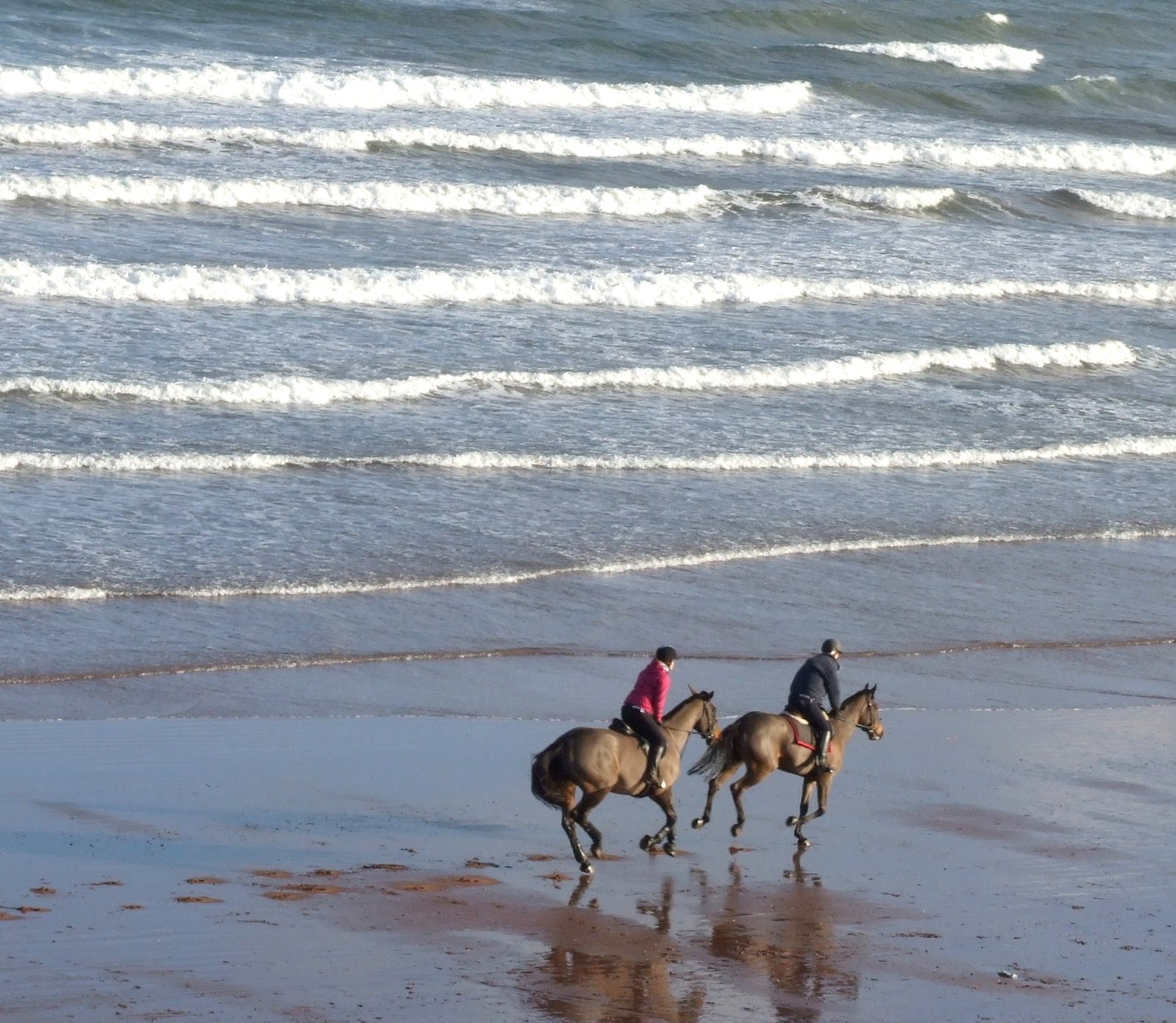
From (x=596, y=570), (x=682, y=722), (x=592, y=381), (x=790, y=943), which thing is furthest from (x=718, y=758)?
(x=592, y=381)

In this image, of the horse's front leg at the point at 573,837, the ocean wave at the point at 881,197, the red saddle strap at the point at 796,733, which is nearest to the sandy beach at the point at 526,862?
the horse's front leg at the point at 573,837

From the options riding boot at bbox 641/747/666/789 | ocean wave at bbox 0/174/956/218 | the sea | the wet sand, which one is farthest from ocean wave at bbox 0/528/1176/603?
ocean wave at bbox 0/174/956/218

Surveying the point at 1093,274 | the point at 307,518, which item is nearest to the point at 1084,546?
the point at 307,518

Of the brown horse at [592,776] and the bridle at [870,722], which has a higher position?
the bridle at [870,722]

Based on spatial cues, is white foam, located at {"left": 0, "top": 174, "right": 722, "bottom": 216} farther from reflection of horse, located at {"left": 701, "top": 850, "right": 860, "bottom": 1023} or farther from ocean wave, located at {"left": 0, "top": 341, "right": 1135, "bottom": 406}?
reflection of horse, located at {"left": 701, "top": 850, "right": 860, "bottom": 1023}

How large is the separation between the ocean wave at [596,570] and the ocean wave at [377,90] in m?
19.8

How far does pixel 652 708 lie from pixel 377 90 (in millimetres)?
26366

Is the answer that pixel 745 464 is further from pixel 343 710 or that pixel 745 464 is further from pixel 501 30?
pixel 501 30

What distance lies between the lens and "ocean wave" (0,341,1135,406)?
760 inches

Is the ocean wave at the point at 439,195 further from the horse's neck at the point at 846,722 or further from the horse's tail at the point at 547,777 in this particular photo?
the horse's tail at the point at 547,777

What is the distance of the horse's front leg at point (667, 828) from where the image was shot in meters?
10.1

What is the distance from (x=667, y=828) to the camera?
1014cm

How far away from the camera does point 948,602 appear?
15.5 meters

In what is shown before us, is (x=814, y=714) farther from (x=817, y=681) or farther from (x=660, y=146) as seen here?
(x=660, y=146)
